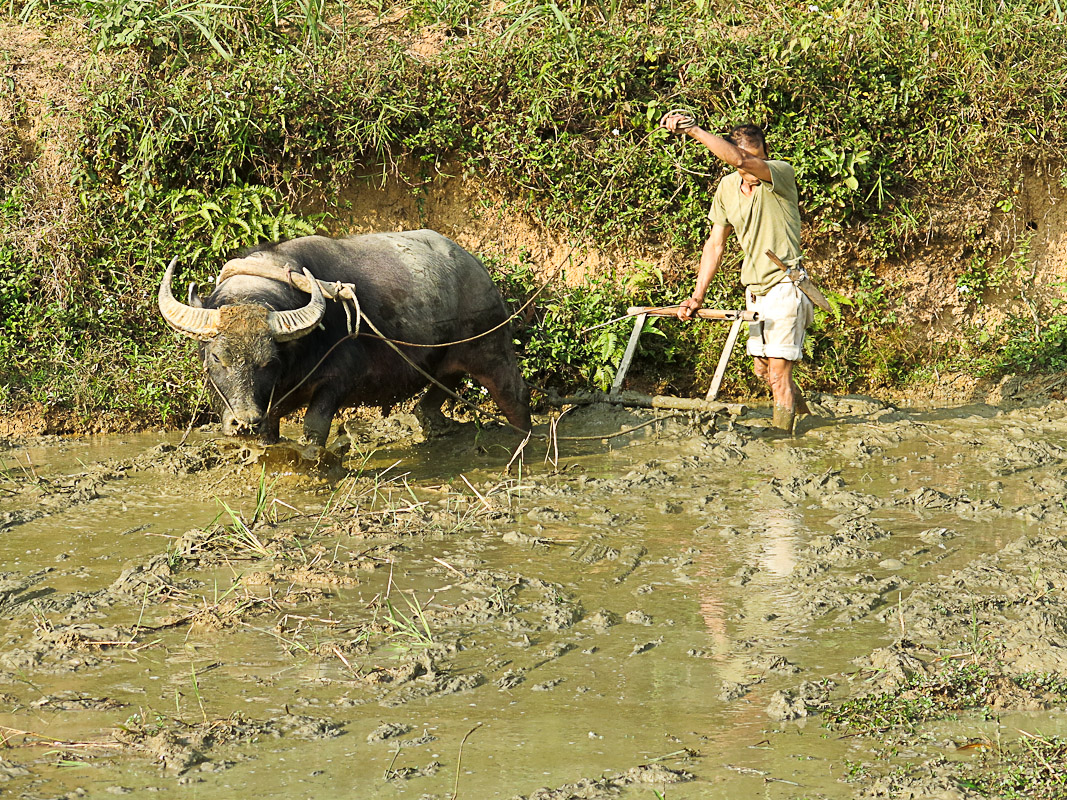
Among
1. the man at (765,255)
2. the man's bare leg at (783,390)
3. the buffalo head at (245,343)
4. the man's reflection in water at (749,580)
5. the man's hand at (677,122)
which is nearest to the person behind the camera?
the man's reflection in water at (749,580)

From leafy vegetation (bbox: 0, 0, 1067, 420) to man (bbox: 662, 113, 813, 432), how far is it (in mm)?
1065

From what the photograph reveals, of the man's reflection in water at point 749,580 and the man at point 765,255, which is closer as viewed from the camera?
the man's reflection in water at point 749,580

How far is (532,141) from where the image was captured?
24.1 feet

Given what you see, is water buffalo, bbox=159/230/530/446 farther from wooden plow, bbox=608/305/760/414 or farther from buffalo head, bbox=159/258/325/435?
wooden plow, bbox=608/305/760/414

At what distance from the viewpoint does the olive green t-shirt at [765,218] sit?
241 inches

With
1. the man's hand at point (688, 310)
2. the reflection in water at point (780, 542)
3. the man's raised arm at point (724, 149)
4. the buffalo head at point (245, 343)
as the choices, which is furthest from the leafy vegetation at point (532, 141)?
the reflection in water at point (780, 542)

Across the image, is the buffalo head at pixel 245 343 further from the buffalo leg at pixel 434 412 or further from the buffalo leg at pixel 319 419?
the buffalo leg at pixel 434 412

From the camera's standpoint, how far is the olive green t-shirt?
611 cm

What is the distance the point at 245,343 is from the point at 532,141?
3.07 metres

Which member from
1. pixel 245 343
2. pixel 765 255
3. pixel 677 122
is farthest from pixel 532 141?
pixel 245 343

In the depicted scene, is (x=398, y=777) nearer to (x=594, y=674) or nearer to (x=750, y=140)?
(x=594, y=674)

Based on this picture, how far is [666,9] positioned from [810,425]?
3.33m

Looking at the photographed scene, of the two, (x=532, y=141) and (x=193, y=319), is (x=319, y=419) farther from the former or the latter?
(x=532, y=141)

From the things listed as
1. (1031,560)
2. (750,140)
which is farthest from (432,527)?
(750,140)
